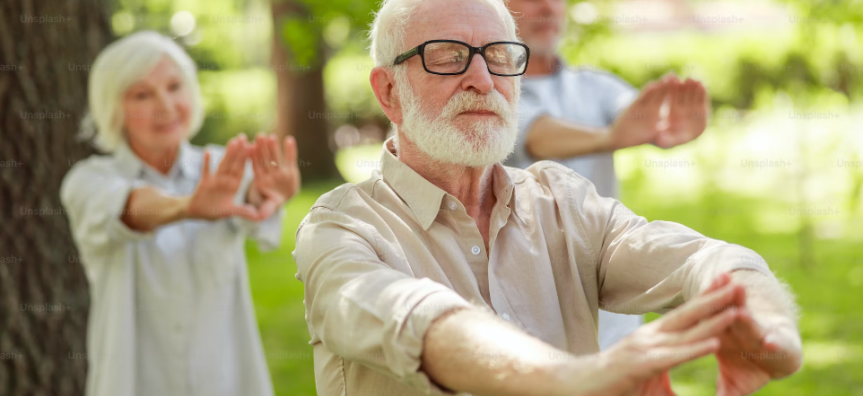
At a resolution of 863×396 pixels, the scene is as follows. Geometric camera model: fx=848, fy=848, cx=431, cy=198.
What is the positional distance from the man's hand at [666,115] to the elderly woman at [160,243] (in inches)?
57.7

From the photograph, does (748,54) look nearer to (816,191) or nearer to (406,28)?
(816,191)

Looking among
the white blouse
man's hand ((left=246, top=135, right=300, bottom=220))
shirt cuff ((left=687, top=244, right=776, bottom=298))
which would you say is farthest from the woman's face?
shirt cuff ((left=687, top=244, right=776, bottom=298))

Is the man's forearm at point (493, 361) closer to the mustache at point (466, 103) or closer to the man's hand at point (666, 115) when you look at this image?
the mustache at point (466, 103)

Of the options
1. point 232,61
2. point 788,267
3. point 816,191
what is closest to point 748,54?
point 816,191

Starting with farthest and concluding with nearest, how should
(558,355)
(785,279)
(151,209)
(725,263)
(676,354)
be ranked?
(785,279) < (151,209) < (725,263) < (558,355) < (676,354)

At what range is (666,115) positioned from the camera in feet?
11.3

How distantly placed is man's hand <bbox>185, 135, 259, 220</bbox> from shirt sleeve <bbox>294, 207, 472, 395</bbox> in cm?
124

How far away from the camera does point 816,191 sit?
414 inches

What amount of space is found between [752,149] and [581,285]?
10.9 meters

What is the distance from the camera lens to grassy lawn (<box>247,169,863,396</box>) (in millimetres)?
5816

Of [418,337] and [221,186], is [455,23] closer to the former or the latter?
[418,337]

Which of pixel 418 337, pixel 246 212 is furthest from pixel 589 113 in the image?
pixel 418 337

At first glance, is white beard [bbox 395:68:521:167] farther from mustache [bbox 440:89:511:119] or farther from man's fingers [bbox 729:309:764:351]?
man's fingers [bbox 729:309:764:351]

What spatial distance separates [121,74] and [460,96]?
2.25m
